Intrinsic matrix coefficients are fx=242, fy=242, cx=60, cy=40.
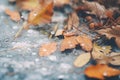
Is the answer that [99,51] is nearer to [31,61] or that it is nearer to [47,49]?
[47,49]

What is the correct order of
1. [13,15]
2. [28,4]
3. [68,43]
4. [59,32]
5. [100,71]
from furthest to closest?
[28,4], [13,15], [59,32], [68,43], [100,71]

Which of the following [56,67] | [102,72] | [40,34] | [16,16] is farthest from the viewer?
[16,16]

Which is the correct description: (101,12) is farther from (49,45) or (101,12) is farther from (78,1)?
(49,45)

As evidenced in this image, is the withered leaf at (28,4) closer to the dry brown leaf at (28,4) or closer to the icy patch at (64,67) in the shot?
the dry brown leaf at (28,4)

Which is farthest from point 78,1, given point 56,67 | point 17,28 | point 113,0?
point 56,67

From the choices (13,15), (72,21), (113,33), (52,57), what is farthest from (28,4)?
(113,33)

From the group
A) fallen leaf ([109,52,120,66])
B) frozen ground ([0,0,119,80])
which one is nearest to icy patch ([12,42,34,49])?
frozen ground ([0,0,119,80])

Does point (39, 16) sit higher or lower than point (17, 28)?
higher
